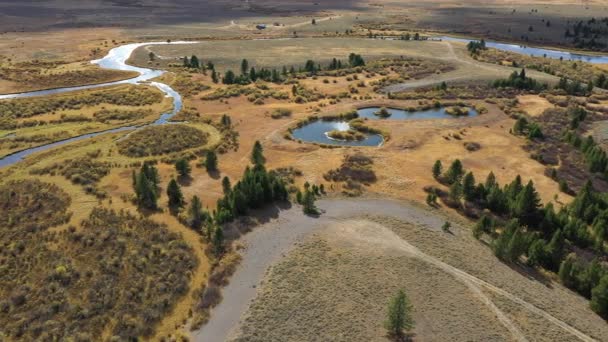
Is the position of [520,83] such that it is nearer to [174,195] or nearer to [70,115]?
[174,195]

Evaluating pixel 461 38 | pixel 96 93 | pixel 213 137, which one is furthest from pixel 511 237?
pixel 461 38

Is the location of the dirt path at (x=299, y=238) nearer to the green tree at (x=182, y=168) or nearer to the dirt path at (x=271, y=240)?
the dirt path at (x=271, y=240)

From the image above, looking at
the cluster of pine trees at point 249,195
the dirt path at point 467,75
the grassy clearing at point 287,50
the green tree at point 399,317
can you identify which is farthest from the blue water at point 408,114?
the green tree at point 399,317

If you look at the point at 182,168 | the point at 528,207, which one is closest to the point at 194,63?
the point at 182,168

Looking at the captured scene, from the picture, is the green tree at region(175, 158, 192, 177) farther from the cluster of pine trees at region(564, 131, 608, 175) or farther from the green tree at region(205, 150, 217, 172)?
the cluster of pine trees at region(564, 131, 608, 175)

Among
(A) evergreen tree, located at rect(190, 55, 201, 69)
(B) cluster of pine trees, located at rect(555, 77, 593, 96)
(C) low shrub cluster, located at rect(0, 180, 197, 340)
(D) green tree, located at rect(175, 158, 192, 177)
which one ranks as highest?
(A) evergreen tree, located at rect(190, 55, 201, 69)

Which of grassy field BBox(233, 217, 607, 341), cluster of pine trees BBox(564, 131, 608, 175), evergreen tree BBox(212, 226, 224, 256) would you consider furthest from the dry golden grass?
evergreen tree BBox(212, 226, 224, 256)
